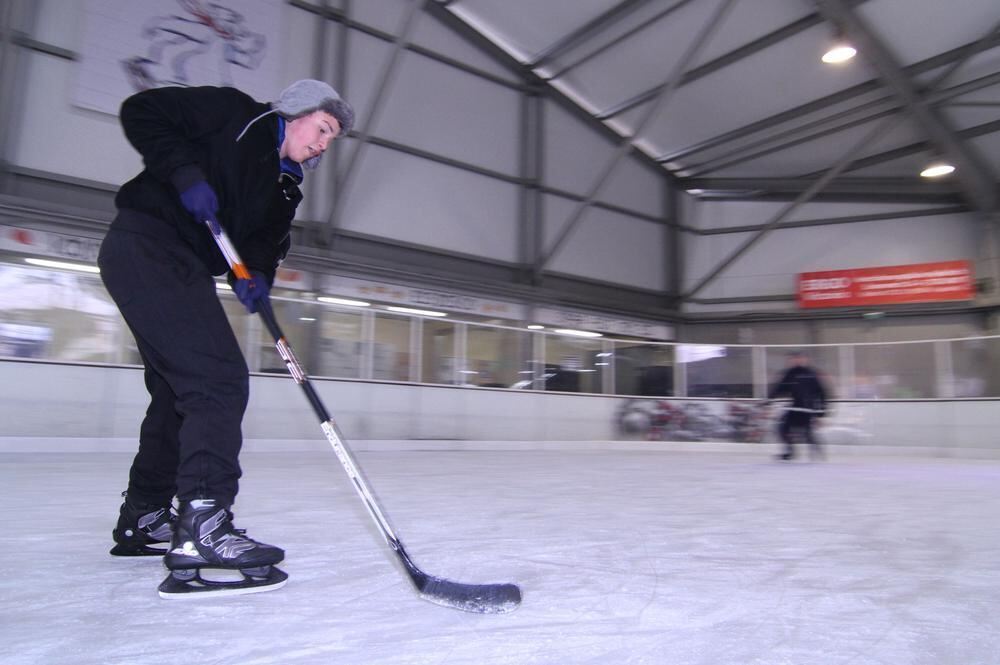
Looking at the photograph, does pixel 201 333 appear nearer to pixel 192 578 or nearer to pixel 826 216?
pixel 192 578

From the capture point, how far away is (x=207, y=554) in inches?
59.3

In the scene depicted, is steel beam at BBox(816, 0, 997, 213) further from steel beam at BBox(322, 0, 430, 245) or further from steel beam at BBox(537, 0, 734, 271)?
steel beam at BBox(322, 0, 430, 245)

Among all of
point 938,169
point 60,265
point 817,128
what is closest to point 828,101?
point 817,128

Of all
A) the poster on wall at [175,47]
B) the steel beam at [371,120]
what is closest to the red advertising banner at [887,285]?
the steel beam at [371,120]

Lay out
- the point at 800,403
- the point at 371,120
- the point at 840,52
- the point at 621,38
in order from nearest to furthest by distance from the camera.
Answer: the point at 800,403, the point at 371,120, the point at 840,52, the point at 621,38

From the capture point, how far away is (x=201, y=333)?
1572 millimetres

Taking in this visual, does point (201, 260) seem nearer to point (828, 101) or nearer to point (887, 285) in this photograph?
point (828, 101)

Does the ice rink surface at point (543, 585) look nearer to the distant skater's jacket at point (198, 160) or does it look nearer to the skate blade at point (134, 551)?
the skate blade at point (134, 551)

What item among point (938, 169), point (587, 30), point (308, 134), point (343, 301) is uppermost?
point (587, 30)

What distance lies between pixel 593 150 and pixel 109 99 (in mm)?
9459

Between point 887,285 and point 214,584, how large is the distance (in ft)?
52.0

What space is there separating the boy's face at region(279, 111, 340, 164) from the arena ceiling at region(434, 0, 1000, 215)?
10.0 metres

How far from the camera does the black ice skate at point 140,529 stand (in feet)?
6.01

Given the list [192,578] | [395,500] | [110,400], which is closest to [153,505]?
[192,578]
